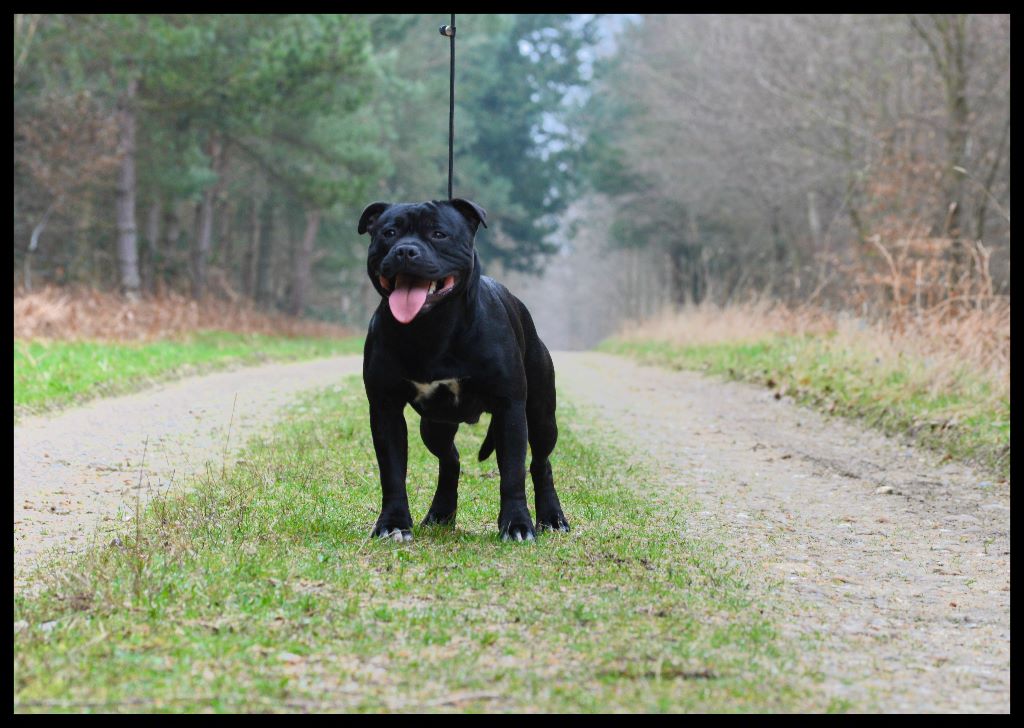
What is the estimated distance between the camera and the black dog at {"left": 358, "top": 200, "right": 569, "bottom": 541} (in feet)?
14.7

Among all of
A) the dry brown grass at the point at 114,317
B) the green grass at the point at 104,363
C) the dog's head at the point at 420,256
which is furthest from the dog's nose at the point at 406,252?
the dry brown grass at the point at 114,317

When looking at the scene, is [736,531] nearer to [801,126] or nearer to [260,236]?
[801,126]

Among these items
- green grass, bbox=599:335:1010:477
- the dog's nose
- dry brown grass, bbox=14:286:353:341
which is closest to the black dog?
the dog's nose

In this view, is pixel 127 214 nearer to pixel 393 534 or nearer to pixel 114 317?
pixel 114 317

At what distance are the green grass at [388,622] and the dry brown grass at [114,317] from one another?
11335mm

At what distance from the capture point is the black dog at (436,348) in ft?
14.7

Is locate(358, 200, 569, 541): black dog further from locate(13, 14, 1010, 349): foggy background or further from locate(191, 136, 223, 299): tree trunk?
locate(191, 136, 223, 299): tree trunk

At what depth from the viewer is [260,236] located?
3712 centimetres

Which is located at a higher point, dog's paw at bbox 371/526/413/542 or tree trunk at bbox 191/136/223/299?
tree trunk at bbox 191/136/223/299

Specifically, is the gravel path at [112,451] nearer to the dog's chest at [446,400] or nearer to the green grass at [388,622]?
the green grass at [388,622]

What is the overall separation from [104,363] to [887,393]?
8.17 meters

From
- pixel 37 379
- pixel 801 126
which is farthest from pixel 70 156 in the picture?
pixel 801 126

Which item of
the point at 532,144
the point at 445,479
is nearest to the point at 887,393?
the point at 445,479
